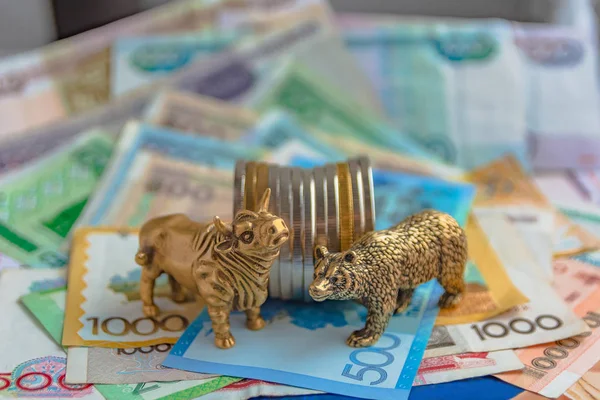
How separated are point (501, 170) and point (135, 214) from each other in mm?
692

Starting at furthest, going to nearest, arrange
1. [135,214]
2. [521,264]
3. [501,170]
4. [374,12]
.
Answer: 1. [374,12]
2. [501,170]
3. [135,214]
4. [521,264]

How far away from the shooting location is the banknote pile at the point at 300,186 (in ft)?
2.82

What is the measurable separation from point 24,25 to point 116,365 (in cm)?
103

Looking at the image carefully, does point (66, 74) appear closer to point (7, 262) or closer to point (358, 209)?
point (7, 262)

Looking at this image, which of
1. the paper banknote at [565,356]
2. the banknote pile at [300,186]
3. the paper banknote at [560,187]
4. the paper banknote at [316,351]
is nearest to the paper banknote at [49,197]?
the banknote pile at [300,186]

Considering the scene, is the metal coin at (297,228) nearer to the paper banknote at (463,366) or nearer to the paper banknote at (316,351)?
the paper banknote at (316,351)


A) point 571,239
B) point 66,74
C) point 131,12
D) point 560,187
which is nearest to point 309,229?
point 571,239

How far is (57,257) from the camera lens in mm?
1102

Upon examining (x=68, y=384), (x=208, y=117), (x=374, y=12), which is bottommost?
(x=68, y=384)

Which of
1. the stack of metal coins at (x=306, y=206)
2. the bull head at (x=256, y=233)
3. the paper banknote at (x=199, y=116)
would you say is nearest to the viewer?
the bull head at (x=256, y=233)

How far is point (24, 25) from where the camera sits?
1.61 metres

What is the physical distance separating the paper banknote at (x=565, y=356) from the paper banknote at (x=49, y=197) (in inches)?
27.0

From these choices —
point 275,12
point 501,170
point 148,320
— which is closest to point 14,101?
point 275,12

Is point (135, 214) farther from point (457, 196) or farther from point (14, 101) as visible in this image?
point (457, 196)
